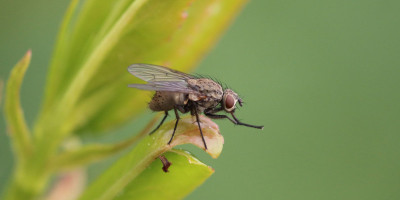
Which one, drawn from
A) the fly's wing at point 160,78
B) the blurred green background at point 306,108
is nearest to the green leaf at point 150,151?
the fly's wing at point 160,78

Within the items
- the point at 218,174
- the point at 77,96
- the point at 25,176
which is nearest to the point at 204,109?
the point at 77,96

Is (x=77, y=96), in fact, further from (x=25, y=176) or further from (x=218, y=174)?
(x=218, y=174)

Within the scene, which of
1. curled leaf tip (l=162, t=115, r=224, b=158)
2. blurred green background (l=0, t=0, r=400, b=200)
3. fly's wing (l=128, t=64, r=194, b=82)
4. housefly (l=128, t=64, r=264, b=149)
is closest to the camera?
curled leaf tip (l=162, t=115, r=224, b=158)

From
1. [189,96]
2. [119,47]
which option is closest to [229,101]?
[189,96]

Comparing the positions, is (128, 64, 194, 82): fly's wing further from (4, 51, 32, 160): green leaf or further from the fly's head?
(4, 51, 32, 160): green leaf

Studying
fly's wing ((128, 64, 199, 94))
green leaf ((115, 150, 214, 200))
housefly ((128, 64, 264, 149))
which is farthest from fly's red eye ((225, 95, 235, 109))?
green leaf ((115, 150, 214, 200))

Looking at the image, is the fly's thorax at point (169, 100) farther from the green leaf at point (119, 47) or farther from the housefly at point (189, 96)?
the green leaf at point (119, 47)

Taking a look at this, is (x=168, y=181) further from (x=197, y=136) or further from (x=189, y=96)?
(x=189, y=96)
